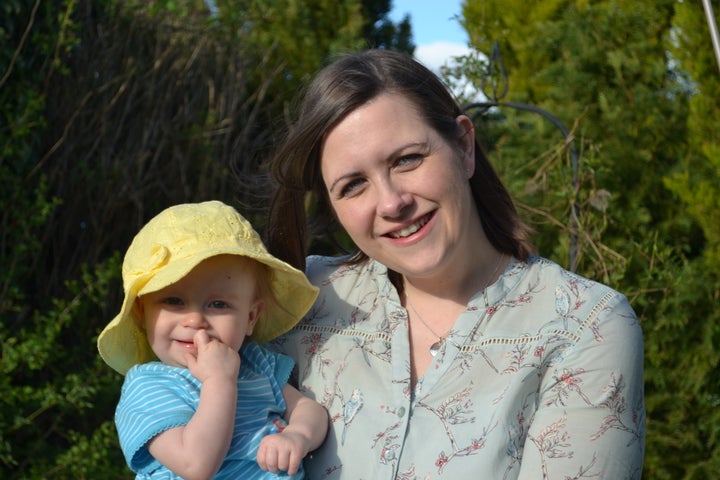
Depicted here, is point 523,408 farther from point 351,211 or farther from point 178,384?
point 178,384

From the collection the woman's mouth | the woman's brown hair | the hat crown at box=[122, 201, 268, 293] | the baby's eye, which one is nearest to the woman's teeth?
the woman's mouth

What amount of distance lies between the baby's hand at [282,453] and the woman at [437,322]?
146mm

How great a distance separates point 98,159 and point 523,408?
3.26 metres

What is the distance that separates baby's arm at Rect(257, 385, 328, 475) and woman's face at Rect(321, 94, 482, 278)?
1.35 feet

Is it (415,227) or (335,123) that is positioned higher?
(335,123)

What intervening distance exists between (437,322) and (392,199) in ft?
1.24

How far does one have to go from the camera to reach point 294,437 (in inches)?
90.8

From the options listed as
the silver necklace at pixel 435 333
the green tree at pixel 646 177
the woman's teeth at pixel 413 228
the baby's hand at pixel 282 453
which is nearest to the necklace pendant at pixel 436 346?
the silver necklace at pixel 435 333

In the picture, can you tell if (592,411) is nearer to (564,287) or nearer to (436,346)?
(564,287)

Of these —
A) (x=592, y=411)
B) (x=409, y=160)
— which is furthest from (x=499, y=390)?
(x=409, y=160)

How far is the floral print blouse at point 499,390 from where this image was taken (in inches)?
85.4

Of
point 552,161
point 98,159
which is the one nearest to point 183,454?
point 552,161

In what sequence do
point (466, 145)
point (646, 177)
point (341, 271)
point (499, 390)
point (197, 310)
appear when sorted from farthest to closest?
point (646, 177) < point (341, 271) < point (466, 145) < point (197, 310) < point (499, 390)

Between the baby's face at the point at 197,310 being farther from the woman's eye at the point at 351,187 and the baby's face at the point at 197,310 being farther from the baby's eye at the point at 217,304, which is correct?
the woman's eye at the point at 351,187
